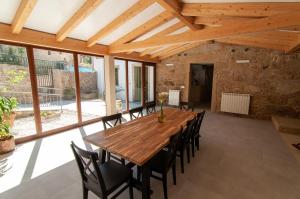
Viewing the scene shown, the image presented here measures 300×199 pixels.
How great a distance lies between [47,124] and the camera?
4.23 meters

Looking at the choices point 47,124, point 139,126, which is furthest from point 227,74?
point 47,124

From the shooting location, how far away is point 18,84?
3457mm

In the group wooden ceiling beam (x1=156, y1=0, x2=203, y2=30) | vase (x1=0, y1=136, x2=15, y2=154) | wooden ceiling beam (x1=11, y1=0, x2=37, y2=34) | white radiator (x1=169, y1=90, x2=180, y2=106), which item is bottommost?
vase (x1=0, y1=136, x2=15, y2=154)

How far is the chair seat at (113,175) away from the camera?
158 cm

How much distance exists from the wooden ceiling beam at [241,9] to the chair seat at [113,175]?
9.57ft

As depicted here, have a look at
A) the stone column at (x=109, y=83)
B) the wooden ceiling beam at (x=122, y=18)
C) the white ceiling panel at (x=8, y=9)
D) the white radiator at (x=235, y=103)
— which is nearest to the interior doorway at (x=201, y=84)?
the white radiator at (x=235, y=103)

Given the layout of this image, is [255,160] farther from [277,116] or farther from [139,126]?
[277,116]

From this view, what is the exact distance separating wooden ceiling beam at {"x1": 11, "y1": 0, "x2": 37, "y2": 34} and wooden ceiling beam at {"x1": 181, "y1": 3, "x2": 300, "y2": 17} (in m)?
2.51

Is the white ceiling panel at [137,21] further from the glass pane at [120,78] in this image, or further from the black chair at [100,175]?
the glass pane at [120,78]

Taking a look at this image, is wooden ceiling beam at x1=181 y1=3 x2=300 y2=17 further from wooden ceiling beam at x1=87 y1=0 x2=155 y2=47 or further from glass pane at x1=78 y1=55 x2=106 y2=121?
glass pane at x1=78 y1=55 x2=106 y2=121

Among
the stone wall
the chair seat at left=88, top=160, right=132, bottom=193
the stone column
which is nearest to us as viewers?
the chair seat at left=88, top=160, right=132, bottom=193

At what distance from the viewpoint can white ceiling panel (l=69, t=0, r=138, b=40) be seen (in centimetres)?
277

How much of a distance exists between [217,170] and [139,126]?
1.46 metres

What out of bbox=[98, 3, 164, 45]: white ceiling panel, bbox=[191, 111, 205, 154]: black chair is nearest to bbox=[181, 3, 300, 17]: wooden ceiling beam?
bbox=[98, 3, 164, 45]: white ceiling panel
